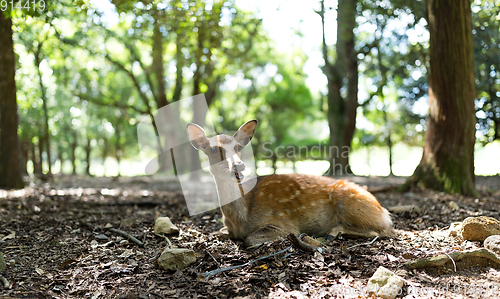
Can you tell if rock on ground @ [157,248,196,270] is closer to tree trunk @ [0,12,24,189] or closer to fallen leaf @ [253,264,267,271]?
fallen leaf @ [253,264,267,271]

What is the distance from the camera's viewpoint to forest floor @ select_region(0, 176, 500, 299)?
2.90m

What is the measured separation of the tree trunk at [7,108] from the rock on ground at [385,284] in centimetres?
886

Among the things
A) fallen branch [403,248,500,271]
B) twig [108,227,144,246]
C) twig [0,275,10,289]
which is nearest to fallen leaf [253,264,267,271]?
fallen branch [403,248,500,271]

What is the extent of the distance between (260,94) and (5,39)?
21494 mm

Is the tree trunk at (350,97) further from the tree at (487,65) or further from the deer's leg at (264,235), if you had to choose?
the deer's leg at (264,235)

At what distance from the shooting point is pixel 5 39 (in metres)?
7.98

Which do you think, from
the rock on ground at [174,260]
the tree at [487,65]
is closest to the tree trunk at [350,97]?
the tree at [487,65]

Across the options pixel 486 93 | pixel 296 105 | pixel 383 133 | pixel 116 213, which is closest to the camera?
pixel 116 213

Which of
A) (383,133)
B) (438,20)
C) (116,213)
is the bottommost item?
(116,213)

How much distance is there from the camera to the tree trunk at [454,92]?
6832 mm

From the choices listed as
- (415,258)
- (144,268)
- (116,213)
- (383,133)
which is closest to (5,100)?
(116,213)

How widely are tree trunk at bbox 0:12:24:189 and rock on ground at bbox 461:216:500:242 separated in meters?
9.46

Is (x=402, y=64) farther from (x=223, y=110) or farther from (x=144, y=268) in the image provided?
(x=223, y=110)

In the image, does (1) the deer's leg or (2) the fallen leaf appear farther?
(1) the deer's leg
